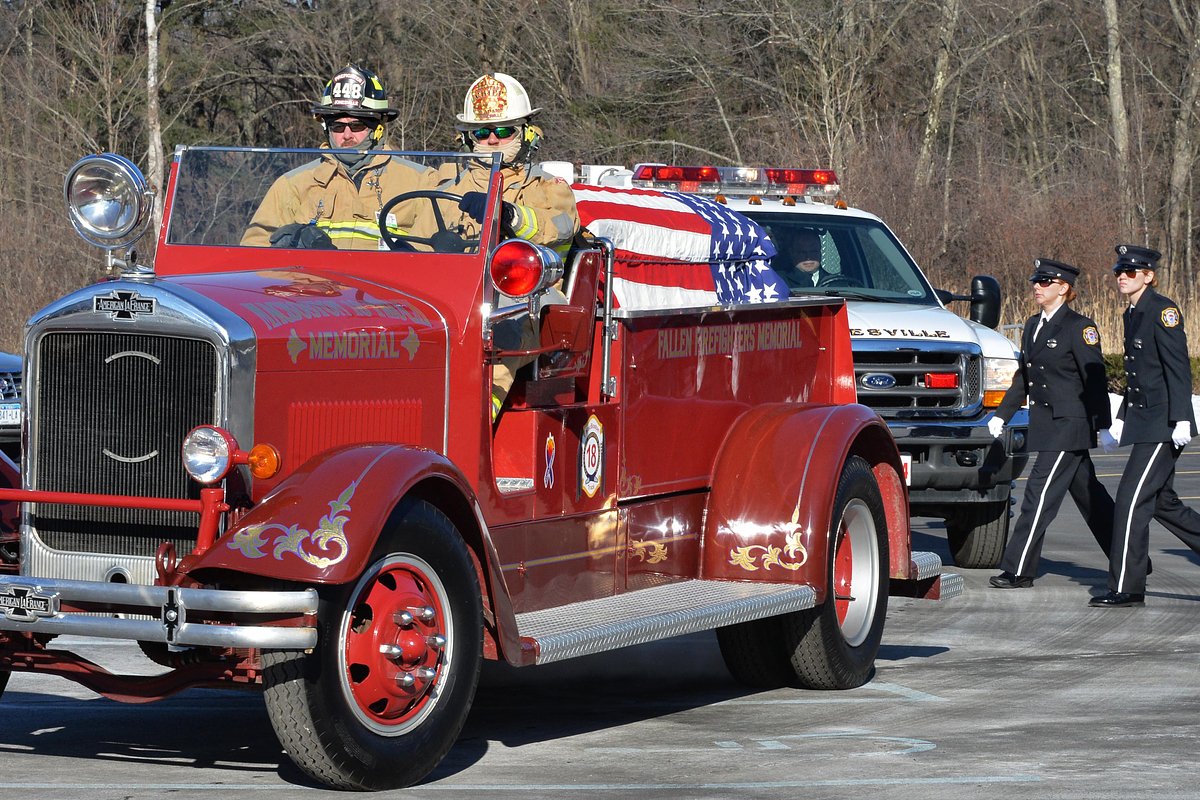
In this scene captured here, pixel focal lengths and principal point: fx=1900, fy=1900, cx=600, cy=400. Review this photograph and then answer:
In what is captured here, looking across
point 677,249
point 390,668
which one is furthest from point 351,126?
point 390,668

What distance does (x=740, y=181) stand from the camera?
1264 cm

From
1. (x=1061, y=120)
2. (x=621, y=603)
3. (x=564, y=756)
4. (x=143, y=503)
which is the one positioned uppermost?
(x=1061, y=120)

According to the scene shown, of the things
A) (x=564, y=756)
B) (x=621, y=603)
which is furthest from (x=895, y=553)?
(x=564, y=756)

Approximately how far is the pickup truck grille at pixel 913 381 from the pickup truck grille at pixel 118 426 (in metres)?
6.58

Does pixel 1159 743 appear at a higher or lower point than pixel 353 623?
lower

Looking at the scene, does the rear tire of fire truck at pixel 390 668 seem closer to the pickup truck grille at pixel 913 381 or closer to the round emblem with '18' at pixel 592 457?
the round emblem with '18' at pixel 592 457

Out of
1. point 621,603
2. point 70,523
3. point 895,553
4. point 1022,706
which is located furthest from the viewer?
point 895,553

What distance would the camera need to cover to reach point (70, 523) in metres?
5.99

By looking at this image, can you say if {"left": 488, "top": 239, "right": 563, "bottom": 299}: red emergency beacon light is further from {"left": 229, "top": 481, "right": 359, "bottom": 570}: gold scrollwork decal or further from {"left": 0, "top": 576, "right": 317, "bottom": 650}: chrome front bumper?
{"left": 0, "top": 576, "right": 317, "bottom": 650}: chrome front bumper

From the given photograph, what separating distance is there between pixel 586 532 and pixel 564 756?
91 centimetres

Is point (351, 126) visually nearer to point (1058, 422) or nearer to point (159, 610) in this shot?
point (159, 610)

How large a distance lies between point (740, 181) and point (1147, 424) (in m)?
3.35

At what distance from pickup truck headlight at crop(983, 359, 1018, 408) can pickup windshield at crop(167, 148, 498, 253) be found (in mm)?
5987

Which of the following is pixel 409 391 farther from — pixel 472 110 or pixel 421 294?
pixel 472 110
